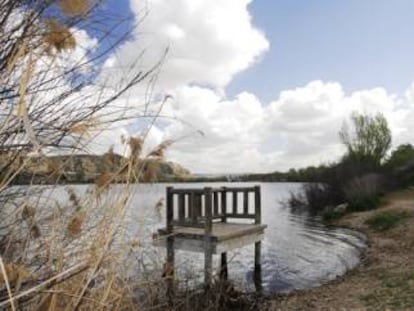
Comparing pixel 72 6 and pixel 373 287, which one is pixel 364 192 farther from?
pixel 72 6

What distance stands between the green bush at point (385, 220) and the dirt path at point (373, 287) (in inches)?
128

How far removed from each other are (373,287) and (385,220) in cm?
1286

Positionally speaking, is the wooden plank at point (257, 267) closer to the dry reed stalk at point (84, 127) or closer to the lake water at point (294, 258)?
the lake water at point (294, 258)

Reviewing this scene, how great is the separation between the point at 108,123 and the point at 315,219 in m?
29.2

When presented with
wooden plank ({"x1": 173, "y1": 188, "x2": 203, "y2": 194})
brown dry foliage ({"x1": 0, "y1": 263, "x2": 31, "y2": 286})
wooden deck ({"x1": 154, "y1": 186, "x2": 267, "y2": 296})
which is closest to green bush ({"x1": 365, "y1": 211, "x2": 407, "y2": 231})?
wooden deck ({"x1": 154, "y1": 186, "x2": 267, "y2": 296})

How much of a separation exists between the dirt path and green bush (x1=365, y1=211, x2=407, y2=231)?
326 cm

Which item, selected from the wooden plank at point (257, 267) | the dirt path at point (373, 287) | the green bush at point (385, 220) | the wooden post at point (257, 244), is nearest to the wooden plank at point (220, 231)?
the wooden post at point (257, 244)

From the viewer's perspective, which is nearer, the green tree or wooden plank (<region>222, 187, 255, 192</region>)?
wooden plank (<region>222, 187, 255, 192</region>)

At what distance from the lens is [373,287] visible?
10297mm

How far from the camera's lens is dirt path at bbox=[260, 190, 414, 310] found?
28.6 ft

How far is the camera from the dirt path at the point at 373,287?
873 centimetres

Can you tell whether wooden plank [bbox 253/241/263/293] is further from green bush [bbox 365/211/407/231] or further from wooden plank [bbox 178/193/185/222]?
green bush [bbox 365/211/407/231]

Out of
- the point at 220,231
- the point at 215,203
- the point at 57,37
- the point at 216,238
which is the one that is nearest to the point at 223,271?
the point at 216,238

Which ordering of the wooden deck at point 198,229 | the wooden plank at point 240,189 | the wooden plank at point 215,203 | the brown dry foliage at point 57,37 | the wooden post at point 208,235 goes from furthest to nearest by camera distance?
the wooden plank at point 240,189 → the wooden plank at point 215,203 → the wooden deck at point 198,229 → the wooden post at point 208,235 → the brown dry foliage at point 57,37
